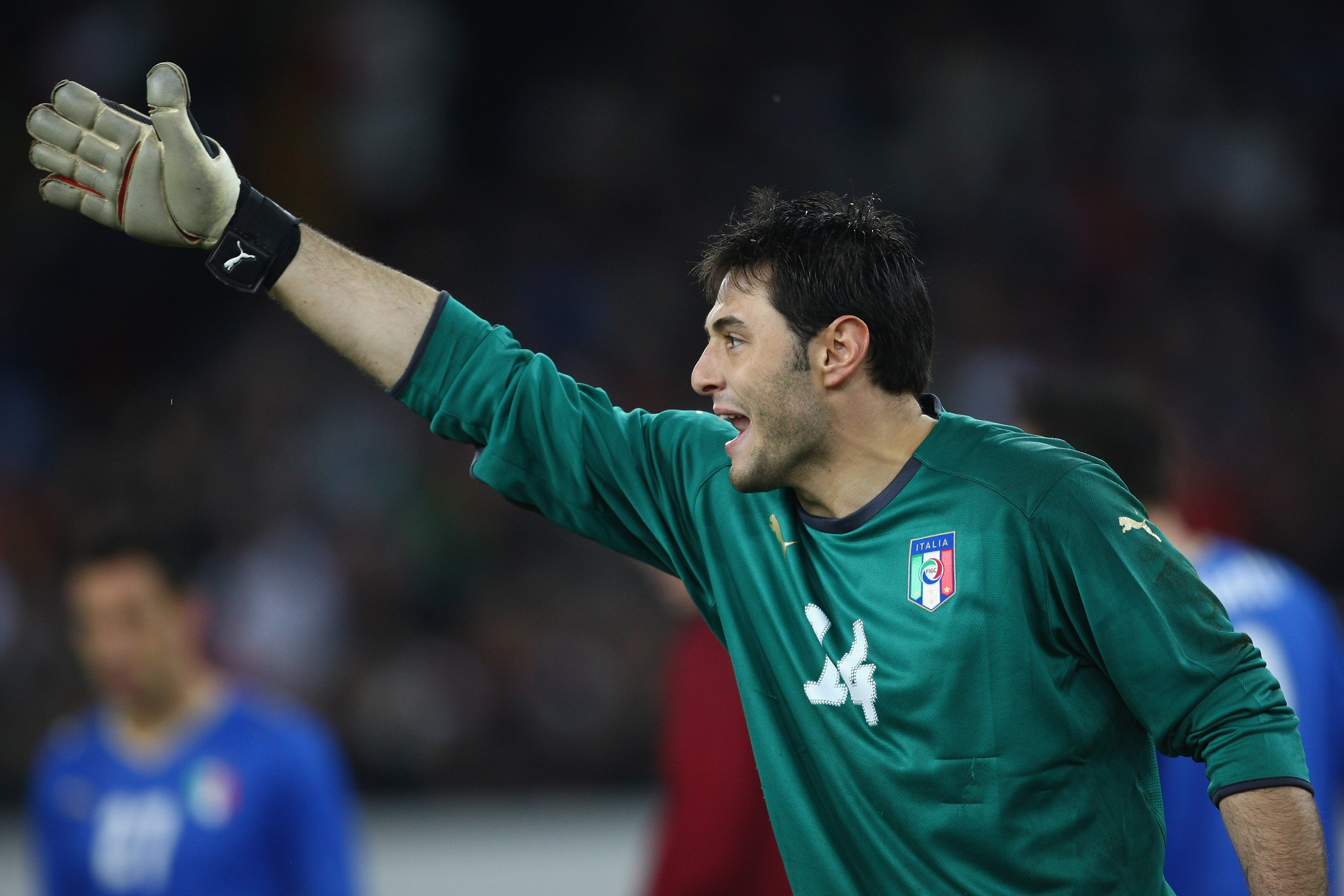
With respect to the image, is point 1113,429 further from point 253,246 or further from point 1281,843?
point 253,246

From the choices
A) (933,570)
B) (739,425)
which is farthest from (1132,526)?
(739,425)

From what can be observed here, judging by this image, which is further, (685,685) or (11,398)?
(11,398)

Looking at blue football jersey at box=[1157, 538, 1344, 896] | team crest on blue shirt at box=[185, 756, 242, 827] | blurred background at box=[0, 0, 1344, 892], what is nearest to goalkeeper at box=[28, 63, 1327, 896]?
blue football jersey at box=[1157, 538, 1344, 896]

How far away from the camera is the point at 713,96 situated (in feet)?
38.4

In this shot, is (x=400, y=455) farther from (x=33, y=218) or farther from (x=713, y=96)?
(x=713, y=96)

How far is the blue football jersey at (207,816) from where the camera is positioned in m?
4.20

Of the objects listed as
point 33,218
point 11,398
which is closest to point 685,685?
point 11,398

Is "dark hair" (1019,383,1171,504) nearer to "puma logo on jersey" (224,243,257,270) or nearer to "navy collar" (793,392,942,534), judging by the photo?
"navy collar" (793,392,942,534)

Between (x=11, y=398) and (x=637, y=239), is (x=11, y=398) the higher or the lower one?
the lower one

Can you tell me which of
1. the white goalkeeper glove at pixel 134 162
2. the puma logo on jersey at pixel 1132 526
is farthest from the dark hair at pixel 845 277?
the white goalkeeper glove at pixel 134 162

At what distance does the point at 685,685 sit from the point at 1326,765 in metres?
1.81

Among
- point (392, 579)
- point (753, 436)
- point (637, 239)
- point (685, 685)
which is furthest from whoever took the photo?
point (637, 239)

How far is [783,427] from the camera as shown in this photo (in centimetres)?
243

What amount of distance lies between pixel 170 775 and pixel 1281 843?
3.39 m
